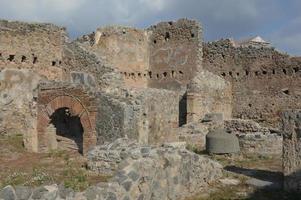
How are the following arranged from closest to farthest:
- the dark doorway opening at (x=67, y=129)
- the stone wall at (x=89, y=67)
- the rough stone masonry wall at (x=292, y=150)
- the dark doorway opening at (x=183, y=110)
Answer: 1. the rough stone masonry wall at (x=292, y=150)
2. the dark doorway opening at (x=67, y=129)
3. the stone wall at (x=89, y=67)
4. the dark doorway opening at (x=183, y=110)

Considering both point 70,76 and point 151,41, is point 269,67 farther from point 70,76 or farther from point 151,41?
point 70,76

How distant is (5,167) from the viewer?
38.5ft

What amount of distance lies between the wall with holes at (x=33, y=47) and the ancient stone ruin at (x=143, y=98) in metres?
0.04

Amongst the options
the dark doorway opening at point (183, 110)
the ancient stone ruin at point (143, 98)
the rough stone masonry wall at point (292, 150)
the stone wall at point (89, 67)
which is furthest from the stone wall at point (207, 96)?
the rough stone masonry wall at point (292, 150)

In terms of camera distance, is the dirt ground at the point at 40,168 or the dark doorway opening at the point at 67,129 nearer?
the dirt ground at the point at 40,168

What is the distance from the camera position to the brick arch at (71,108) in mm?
14266

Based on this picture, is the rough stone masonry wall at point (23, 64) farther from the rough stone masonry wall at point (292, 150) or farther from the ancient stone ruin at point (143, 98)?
the rough stone masonry wall at point (292, 150)

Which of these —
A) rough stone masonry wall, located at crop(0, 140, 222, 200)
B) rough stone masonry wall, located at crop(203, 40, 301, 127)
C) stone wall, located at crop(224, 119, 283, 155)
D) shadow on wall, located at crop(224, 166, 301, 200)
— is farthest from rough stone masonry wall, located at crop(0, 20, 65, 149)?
rough stone masonry wall, located at crop(203, 40, 301, 127)

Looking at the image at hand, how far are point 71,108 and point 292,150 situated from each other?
645 cm

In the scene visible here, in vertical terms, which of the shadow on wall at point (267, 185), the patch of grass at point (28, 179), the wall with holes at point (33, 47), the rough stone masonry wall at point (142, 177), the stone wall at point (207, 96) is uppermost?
the wall with holes at point (33, 47)

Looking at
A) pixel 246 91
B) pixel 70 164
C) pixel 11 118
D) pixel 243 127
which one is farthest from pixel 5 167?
pixel 246 91

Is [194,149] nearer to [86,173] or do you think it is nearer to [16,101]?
[16,101]

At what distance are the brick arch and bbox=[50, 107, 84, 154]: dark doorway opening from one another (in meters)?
0.44

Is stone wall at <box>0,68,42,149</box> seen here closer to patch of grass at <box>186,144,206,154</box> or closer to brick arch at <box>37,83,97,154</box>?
brick arch at <box>37,83,97,154</box>
